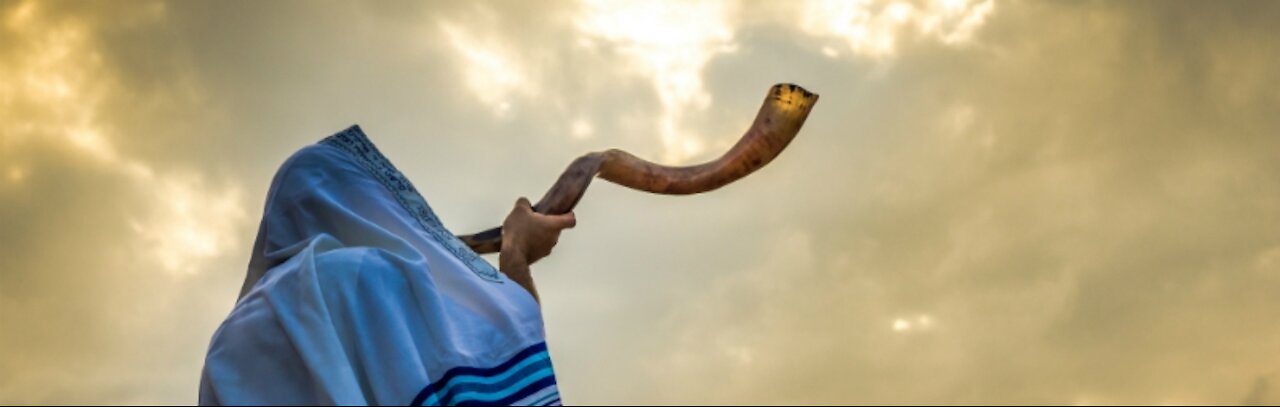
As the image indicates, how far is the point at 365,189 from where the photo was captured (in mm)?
3678

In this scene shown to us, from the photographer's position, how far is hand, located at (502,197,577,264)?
4.09 m

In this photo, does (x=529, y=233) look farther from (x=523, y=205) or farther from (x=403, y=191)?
(x=403, y=191)

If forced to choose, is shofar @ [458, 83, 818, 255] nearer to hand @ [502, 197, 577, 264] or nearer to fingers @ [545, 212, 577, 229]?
fingers @ [545, 212, 577, 229]

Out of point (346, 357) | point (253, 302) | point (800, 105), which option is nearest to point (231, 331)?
point (253, 302)

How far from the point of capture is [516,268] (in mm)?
4020

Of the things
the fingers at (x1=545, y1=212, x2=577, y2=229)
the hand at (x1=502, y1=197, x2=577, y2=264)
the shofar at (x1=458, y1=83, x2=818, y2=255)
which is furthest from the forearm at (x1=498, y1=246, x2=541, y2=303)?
the shofar at (x1=458, y1=83, x2=818, y2=255)

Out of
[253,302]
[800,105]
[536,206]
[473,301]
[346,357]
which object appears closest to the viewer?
[346,357]

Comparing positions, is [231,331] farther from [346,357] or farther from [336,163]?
[336,163]

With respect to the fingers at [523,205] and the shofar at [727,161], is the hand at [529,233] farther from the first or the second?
the shofar at [727,161]

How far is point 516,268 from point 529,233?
0.52 feet

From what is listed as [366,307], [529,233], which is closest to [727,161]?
[529,233]

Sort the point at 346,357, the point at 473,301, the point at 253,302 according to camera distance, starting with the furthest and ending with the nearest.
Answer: the point at 473,301 → the point at 253,302 → the point at 346,357

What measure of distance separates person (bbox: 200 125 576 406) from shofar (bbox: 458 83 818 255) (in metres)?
0.72

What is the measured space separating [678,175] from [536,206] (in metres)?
0.65
